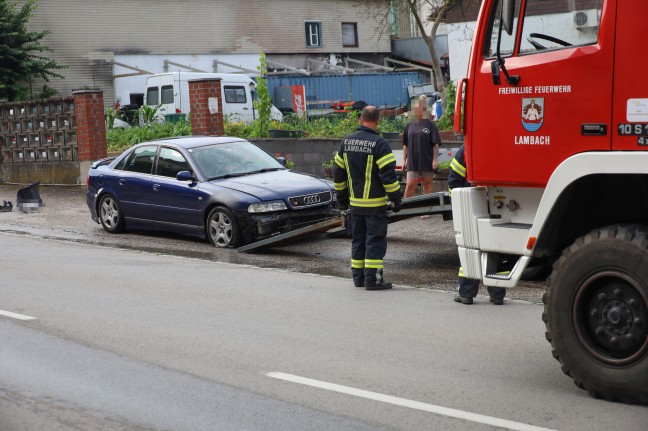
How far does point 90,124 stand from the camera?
22.8 m

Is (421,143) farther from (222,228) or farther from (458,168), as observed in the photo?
(458,168)

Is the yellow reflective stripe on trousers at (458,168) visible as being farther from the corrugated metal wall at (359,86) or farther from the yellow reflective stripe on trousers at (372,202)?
the corrugated metal wall at (359,86)

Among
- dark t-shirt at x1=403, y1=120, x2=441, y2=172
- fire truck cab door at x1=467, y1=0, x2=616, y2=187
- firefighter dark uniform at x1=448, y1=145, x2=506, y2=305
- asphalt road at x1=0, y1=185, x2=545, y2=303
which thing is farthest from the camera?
dark t-shirt at x1=403, y1=120, x2=441, y2=172

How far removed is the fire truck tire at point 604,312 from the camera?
19.5 feet

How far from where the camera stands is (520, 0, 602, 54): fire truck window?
6250mm

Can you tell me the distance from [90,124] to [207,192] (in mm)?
9123

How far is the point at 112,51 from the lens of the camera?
4291cm

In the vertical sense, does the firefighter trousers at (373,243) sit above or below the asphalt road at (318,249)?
above

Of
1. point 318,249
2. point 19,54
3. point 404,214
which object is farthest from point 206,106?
point 19,54

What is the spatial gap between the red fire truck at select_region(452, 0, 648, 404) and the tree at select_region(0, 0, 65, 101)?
3031 cm

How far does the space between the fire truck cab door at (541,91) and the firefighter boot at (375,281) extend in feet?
12.7

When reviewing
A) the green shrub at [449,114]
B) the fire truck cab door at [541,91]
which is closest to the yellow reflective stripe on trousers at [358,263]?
the fire truck cab door at [541,91]

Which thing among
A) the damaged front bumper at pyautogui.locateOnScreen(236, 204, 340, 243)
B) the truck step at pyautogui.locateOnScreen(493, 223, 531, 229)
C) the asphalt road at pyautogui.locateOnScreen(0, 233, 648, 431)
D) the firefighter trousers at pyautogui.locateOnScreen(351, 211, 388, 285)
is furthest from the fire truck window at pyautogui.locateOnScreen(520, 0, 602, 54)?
the damaged front bumper at pyautogui.locateOnScreen(236, 204, 340, 243)

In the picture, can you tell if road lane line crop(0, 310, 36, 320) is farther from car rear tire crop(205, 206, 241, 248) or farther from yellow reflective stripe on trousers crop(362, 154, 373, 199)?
car rear tire crop(205, 206, 241, 248)
